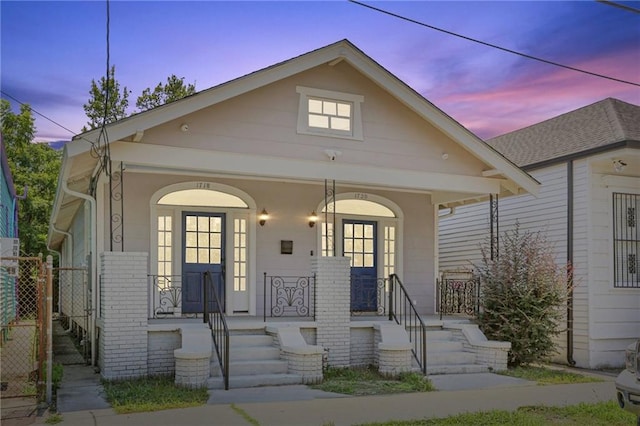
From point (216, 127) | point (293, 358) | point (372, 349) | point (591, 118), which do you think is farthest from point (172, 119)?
point (591, 118)

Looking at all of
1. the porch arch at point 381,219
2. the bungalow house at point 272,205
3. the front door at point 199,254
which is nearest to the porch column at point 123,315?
the bungalow house at point 272,205

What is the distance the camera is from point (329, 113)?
1220cm

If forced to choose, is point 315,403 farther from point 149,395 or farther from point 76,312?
point 76,312

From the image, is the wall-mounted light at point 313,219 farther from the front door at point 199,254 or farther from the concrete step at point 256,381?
the concrete step at point 256,381

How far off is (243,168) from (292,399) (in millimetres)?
4150

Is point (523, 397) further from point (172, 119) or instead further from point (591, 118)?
point (591, 118)

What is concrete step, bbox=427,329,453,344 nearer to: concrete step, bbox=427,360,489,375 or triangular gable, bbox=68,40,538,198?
concrete step, bbox=427,360,489,375

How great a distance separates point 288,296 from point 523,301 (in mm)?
4528

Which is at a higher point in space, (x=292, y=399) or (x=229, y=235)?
(x=229, y=235)

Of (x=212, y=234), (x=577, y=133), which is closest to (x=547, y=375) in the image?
(x=577, y=133)

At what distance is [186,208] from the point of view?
41.0 ft

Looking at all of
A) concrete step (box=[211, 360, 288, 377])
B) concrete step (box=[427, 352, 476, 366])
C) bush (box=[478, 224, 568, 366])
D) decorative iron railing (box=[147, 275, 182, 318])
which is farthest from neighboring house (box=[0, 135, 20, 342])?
bush (box=[478, 224, 568, 366])

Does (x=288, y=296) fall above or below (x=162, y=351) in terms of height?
above

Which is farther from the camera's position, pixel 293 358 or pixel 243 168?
pixel 243 168
